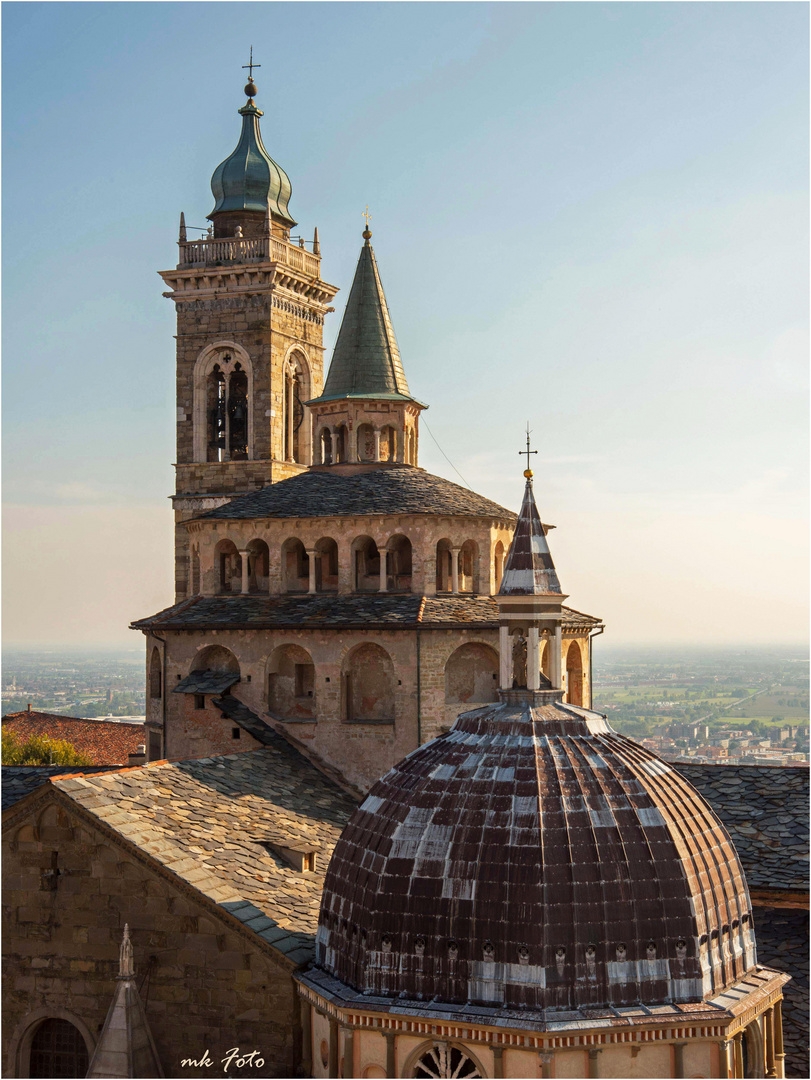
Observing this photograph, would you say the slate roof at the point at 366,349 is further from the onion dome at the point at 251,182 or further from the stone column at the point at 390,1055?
the stone column at the point at 390,1055

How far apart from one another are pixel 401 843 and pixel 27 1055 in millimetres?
9933

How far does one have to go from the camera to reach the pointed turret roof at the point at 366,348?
1670 inches

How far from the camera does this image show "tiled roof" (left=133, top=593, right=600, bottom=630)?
35.0m

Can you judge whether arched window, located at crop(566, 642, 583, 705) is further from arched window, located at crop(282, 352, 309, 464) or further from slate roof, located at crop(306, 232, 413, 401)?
arched window, located at crop(282, 352, 309, 464)

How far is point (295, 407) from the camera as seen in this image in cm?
5978

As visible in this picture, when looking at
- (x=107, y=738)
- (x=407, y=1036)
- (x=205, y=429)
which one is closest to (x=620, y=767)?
(x=407, y=1036)

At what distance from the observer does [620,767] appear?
22.6 metres

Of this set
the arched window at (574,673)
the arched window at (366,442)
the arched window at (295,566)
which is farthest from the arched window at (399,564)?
the arched window at (574,673)

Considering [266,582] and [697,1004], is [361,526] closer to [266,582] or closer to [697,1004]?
[266,582]

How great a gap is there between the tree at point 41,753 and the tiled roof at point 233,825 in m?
40.7

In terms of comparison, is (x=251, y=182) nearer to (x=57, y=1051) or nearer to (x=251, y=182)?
(x=251, y=182)

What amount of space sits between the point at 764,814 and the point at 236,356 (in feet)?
115

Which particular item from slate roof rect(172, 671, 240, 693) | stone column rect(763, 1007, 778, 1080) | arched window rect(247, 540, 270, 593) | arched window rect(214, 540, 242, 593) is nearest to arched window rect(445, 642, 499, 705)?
slate roof rect(172, 671, 240, 693)

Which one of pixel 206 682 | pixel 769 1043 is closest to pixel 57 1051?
pixel 206 682
